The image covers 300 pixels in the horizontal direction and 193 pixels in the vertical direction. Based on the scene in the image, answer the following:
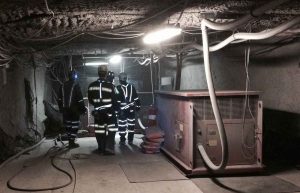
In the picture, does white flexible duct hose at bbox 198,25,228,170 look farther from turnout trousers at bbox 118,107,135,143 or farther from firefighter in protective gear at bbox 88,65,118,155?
turnout trousers at bbox 118,107,135,143

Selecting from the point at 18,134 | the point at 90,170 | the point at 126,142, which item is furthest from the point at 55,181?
the point at 126,142

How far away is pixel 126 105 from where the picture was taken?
10.2 meters

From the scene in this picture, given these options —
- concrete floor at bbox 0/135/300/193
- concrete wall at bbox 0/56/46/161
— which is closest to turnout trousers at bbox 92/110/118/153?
concrete floor at bbox 0/135/300/193

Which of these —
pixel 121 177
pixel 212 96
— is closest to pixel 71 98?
pixel 121 177

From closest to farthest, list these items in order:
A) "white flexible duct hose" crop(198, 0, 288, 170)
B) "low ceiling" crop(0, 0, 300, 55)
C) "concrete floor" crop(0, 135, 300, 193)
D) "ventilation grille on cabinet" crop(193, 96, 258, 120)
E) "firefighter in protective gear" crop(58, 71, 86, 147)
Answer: "white flexible duct hose" crop(198, 0, 288, 170) → "low ceiling" crop(0, 0, 300, 55) → "concrete floor" crop(0, 135, 300, 193) → "ventilation grille on cabinet" crop(193, 96, 258, 120) → "firefighter in protective gear" crop(58, 71, 86, 147)

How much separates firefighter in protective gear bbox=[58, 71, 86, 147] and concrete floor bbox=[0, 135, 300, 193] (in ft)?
3.50

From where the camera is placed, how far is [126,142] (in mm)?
10562

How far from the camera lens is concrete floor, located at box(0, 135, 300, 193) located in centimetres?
595

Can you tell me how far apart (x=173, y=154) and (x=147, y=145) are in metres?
1.09

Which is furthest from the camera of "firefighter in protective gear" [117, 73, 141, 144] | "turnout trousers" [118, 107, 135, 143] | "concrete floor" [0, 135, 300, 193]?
"turnout trousers" [118, 107, 135, 143]

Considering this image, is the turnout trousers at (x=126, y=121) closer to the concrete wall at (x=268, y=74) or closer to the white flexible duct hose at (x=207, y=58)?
the concrete wall at (x=268, y=74)

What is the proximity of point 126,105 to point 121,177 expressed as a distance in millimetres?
3747

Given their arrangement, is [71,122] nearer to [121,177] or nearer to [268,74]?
[121,177]

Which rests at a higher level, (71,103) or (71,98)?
(71,98)
